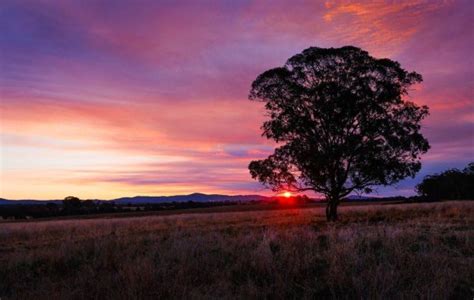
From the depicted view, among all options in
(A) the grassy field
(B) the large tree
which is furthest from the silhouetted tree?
(A) the grassy field

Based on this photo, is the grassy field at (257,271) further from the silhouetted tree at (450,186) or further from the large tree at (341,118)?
the silhouetted tree at (450,186)

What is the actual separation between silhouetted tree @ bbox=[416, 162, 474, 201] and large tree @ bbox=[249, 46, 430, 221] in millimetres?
78917

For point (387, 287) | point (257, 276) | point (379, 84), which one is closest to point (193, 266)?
point (257, 276)

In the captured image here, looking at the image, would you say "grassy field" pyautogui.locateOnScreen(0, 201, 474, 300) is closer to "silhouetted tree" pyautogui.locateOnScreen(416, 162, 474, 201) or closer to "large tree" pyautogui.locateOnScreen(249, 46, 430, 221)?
"large tree" pyautogui.locateOnScreen(249, 46, 430, 221)

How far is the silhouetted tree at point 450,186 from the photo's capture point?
99.9 m

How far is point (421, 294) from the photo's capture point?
6.32m

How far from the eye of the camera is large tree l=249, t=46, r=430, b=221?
89.2 ft

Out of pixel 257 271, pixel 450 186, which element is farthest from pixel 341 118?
pixel 450 186

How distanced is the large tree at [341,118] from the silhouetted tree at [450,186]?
259 feet

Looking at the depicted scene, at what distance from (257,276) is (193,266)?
141 cm

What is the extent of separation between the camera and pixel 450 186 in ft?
338

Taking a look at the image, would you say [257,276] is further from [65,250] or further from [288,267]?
[65,250]

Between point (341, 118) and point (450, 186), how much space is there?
87.9 m

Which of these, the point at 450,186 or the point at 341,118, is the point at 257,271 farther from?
the point at 450,186
